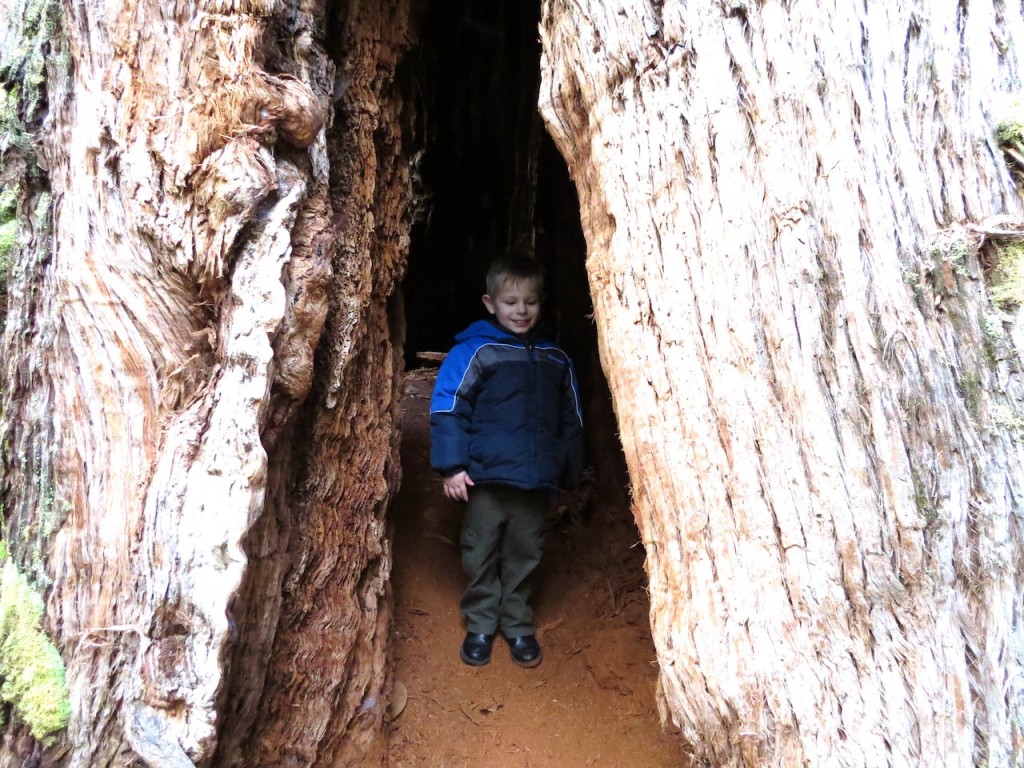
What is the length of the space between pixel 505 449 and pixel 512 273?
0.83 metres

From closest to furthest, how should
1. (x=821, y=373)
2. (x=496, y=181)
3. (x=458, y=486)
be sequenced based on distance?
(x=821, y=373), (x=458, y=486), (x=496, y=181)

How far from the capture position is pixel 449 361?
132 inches

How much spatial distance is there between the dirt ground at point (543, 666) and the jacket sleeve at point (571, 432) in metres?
0.43

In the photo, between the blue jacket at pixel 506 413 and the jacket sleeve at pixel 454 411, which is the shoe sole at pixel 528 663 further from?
the jacket sleeve at pixel 454 411

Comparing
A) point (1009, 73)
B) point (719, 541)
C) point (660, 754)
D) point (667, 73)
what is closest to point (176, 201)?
point (667, 73)

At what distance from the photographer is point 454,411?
3.26 metres

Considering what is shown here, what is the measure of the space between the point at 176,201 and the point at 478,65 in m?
3.26

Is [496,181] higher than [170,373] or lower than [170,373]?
higher

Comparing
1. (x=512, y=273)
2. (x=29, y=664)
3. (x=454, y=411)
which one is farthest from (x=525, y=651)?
(x=29, y=664)

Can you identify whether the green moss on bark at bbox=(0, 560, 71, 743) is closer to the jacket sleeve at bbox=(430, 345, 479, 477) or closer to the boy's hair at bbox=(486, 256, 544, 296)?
the jacket sleeve at bbox=(430, 345, 479, 477)

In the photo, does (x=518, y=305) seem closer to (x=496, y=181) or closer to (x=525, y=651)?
(x=525, y=651)

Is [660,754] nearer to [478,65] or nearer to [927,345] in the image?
[927,345]

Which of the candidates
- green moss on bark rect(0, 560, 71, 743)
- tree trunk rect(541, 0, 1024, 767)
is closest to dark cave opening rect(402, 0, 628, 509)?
tree trunk rect(541, 0, 1024, 767)

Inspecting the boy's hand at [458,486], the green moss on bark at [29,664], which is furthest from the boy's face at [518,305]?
the green moss on bark at [29,664]
